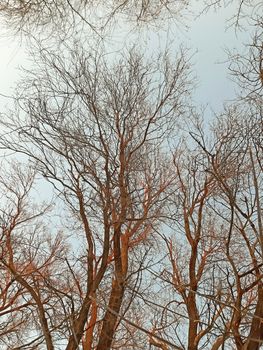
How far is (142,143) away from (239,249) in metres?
2.22

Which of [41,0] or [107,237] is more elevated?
[41,0]

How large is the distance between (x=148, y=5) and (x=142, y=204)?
8.71 feet

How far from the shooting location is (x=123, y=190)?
5023 millimetres

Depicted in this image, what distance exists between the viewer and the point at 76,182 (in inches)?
218

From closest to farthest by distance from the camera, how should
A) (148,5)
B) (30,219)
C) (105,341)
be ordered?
(148,5), (105,341), (30,219)

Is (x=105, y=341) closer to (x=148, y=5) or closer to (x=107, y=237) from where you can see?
(x=107, y=237)

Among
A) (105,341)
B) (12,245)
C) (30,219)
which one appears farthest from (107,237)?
(30,219)

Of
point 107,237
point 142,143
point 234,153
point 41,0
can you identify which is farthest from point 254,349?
point 41,0

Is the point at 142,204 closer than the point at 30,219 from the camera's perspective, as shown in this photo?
Yes

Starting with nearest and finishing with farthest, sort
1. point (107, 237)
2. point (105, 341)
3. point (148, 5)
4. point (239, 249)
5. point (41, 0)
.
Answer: point (41, 0) → point (148, 5) → point (107, 237) → point (105, 341) → point (239, 249)

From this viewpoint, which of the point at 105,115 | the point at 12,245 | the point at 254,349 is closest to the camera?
the point at 254,349

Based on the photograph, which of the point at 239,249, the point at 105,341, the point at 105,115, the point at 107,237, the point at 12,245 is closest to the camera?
the point at 107,237

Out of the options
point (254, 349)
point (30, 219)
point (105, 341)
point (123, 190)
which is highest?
point (30, 219)

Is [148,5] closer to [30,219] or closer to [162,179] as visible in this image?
[162,179]
